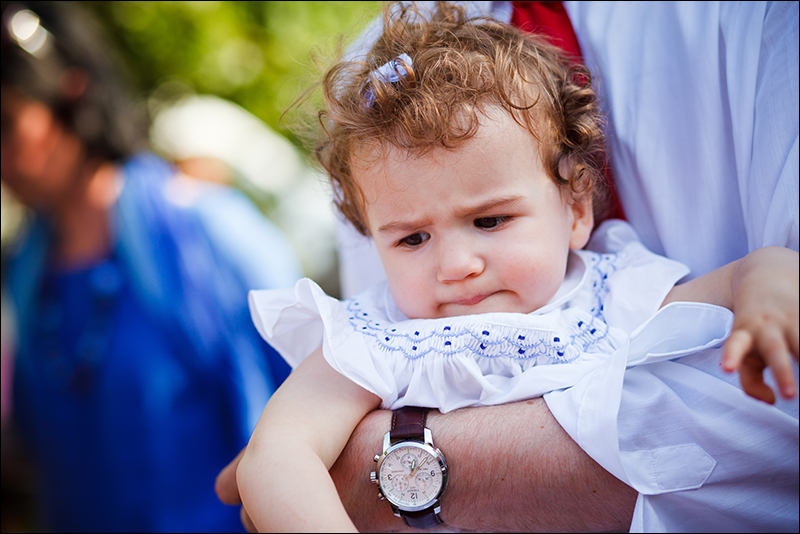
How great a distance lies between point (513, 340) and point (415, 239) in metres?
0.36

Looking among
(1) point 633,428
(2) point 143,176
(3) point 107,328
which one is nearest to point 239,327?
(3) point 107,328

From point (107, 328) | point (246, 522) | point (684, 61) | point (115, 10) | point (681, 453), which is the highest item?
point (115, 10)

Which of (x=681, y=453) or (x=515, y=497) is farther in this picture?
(x=515, y=497)

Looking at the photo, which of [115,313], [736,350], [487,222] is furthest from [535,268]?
[115,313]

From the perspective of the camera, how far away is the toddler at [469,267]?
1.28 metres

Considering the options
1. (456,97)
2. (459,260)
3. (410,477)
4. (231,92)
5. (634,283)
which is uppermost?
(231,92)

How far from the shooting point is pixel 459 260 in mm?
1343

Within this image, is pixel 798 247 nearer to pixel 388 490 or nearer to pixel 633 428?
pixel 633 428

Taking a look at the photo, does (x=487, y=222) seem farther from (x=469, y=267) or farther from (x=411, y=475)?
(x=411, y=475)

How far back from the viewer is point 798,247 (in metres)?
1.18

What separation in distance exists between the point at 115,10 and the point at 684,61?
4.62 meters

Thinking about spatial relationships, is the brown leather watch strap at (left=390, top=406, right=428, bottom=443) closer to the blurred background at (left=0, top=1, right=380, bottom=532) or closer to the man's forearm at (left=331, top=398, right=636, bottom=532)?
the man's forearm at (left=331, top=398, right=636, bottom=532)

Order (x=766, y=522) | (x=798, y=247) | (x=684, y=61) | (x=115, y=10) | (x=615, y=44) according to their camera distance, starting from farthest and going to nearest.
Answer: (x=115, y=10), (x=615, y=44), (x=684, y=61), (x=798, y=247), (x=766, y=522)

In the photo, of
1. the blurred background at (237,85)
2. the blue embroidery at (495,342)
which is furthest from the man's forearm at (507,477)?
the blurred background at (237,85)
